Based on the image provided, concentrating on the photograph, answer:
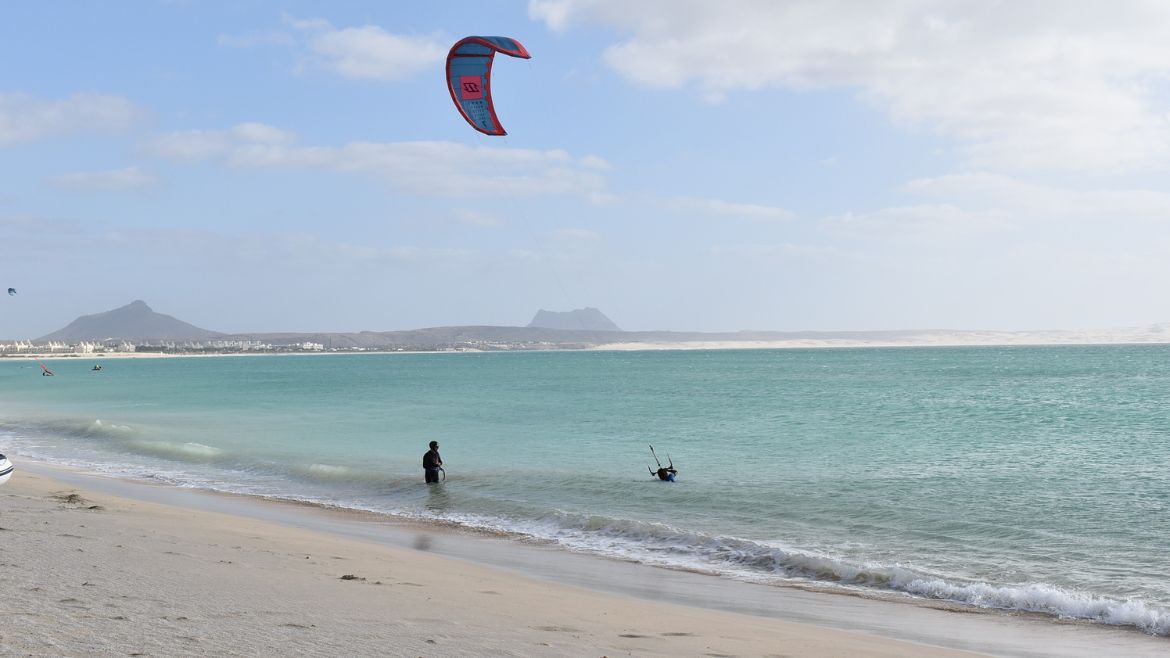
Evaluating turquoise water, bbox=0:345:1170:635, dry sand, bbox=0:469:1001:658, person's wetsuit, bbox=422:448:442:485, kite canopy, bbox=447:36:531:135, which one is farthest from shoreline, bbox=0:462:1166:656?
kite canopy, bbox=447:36:531:135

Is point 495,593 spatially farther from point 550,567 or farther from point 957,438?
point 957,438

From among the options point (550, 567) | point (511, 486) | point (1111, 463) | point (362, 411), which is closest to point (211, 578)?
point (550, 567)

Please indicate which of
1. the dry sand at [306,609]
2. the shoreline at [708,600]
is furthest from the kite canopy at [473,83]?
the dry sand at [306,609]

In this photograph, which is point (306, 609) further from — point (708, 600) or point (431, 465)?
point (431, 465)

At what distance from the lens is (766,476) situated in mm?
18766

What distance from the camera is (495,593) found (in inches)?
332

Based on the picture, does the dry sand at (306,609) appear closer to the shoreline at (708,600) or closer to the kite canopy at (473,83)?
the shoreline at (708,600)

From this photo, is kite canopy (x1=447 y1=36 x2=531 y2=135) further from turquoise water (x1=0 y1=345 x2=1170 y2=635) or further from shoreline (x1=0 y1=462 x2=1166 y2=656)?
shoreline (x1=0 y1=462 x2=1166 y2=656)

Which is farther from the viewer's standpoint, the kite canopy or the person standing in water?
the kite canopy

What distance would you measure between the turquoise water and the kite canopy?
848cm

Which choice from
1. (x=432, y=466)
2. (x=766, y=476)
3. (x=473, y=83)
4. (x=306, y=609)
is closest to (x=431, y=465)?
(x=432, y=466)

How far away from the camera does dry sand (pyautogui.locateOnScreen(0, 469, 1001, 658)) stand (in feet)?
17.9

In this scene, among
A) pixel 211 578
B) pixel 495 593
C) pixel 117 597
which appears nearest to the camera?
pixel 117 597

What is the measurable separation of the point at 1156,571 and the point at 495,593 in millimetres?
8164
